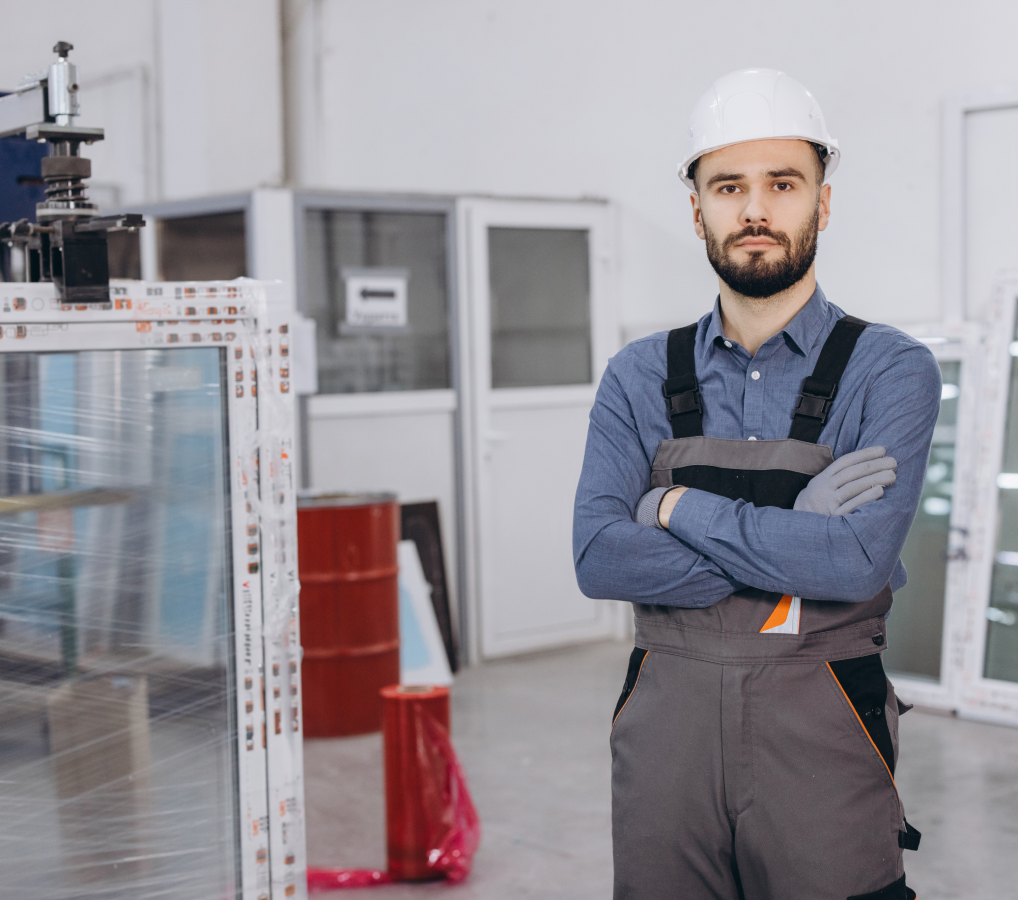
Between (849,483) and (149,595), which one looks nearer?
(849,483)

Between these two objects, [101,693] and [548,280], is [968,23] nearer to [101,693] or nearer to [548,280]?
[548,280]

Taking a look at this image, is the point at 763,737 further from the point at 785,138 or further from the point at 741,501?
the point at 785,138

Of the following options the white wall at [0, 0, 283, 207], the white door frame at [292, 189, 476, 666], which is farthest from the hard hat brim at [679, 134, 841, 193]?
the white wall at [0, 0, 283, 207]

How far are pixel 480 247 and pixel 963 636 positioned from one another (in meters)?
2.37

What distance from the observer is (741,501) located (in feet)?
4.76

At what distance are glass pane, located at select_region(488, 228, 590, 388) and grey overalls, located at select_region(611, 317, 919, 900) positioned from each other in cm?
334

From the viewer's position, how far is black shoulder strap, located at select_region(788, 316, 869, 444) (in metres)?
1.44

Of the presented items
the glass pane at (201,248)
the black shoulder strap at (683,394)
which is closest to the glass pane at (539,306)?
the glass pane at (201,248)

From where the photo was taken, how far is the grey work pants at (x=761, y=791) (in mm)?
1360

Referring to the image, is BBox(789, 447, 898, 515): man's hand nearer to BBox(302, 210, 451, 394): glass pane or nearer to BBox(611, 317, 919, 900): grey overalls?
BBox(611, 317, 919, 900): grey overalls

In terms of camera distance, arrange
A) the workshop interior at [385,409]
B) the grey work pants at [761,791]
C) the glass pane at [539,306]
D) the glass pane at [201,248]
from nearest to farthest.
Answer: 1. the grey work pants at [761,791]
2. the workshop interior at [385,409]
3. the glass pane at [201,248]
4. the glass pane at [539,306]

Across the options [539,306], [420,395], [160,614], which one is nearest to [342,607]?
[420,395]

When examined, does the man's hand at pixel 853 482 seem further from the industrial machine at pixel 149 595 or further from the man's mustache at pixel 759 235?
the industrial machine at pixel 149 595

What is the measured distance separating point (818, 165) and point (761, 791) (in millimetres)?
827
